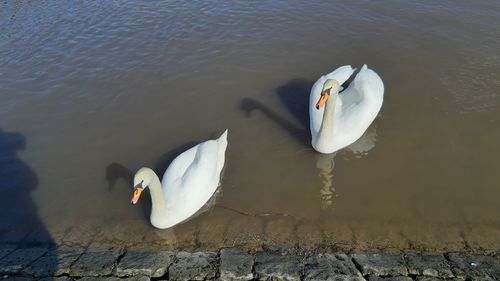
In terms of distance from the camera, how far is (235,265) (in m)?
5.74

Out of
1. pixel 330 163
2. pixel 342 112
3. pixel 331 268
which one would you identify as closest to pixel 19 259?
pixel 331 268

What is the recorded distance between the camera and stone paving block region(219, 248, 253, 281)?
556 cm

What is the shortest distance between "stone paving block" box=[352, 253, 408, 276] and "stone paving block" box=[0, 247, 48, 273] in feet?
14.3

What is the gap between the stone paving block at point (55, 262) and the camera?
578 cm

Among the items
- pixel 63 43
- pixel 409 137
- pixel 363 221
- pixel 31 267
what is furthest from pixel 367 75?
pixel 63 43

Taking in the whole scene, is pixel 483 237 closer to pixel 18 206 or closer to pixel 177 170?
pixel 177 170

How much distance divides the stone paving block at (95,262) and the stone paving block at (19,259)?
0.64 meters

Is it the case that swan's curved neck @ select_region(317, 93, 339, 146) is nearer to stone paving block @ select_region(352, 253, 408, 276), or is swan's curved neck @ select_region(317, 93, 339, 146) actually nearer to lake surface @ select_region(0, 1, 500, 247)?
lake surface @ select_region(0, 1, 500, 247)

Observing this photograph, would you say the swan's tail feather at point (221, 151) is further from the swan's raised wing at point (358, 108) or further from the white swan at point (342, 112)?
the swan's raised wing at point (358, 108)

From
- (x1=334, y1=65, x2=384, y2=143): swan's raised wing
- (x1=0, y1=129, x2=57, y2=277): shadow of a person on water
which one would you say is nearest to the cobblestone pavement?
(x1=0, y1=129, x2=57, y2=277): shadow of a person on water

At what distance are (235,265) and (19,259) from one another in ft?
9.78

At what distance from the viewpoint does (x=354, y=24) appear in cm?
1155

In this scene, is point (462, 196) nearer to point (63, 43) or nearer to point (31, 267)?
point (31, 267)

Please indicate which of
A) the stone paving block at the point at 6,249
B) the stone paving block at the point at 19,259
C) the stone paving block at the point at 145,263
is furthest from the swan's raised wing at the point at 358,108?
the stone paving block at the point at 6,249
